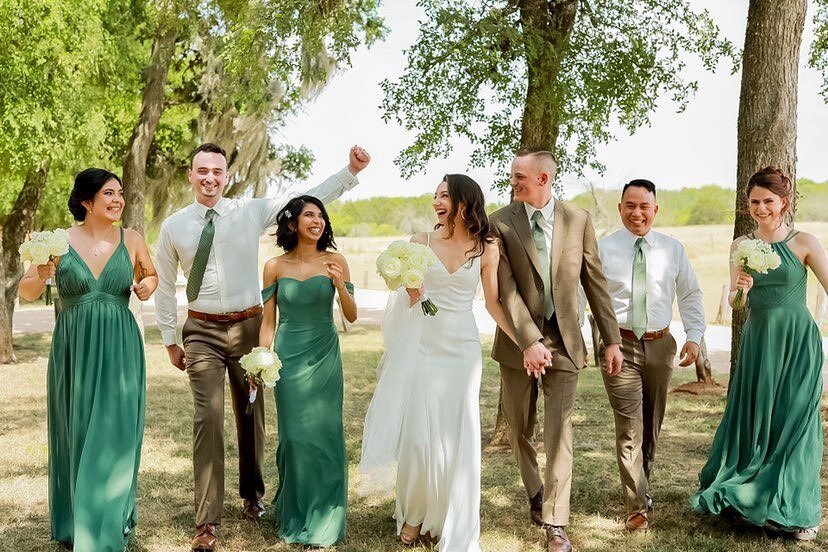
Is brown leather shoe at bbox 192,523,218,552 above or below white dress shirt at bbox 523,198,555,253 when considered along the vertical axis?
below

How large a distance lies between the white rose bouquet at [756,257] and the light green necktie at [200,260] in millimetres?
3351

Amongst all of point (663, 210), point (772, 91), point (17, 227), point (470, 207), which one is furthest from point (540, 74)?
point (663, 210)

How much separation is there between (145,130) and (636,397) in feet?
43.7

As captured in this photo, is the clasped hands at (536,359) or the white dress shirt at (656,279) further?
the white dress shirt at (656,279)

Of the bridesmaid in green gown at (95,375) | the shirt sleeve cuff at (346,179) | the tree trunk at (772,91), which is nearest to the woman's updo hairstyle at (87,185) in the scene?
the bridesmaid in green gown at (95,375)

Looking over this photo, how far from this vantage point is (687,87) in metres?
12.0

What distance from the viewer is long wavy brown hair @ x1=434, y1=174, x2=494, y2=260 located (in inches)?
215

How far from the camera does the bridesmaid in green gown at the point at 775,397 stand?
18.9 feet

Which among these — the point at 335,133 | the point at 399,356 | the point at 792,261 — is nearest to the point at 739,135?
the point at 792,261

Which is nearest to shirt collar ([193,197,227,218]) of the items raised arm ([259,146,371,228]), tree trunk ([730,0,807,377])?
raised arm ([259,146,371,228])

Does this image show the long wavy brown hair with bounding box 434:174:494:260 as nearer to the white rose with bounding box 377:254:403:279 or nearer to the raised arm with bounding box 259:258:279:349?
the white rose with bounding box 377:254:403:279

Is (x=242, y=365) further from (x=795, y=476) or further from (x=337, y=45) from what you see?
(x=337, y=45)

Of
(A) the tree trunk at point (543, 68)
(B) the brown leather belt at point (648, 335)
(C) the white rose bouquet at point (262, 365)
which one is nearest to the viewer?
(C) the white rose bouquet at point (262, 365)

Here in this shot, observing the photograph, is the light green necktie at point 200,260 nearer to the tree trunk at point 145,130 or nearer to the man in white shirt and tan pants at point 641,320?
the man in white shirt and tan pants at point 641,320
